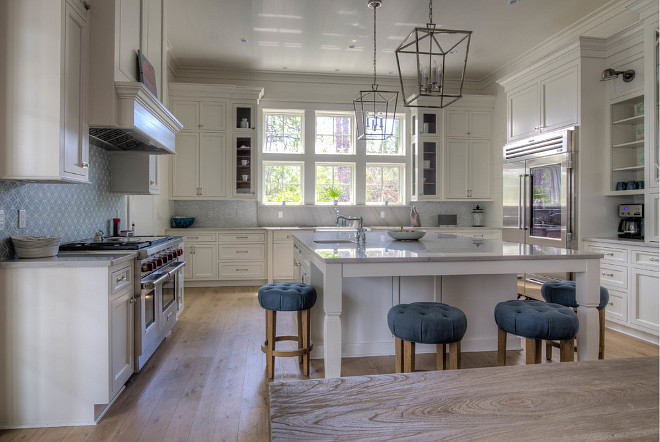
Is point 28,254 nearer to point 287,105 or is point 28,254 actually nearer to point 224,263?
point 224,263

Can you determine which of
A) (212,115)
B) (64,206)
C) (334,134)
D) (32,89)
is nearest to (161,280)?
(64,206)

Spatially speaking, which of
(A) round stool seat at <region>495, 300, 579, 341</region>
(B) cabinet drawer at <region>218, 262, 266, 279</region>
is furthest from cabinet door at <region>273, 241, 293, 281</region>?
(A) round stool seat at <region>495, 300, 579, 341</region>

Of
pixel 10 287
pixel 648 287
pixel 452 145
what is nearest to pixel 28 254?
pixel 10 287

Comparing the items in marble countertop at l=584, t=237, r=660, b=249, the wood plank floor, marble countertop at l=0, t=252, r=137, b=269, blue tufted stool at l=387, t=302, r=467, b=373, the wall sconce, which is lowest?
the wood plank floor

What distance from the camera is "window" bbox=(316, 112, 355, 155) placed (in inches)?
258

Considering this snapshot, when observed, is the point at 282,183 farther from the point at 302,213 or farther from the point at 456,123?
the point at 456,123

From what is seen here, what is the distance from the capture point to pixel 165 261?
10.4ft

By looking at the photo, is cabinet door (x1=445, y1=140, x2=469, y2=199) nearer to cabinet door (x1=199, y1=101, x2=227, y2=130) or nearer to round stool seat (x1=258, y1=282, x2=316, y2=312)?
cabinet door (x1=199, y1=101, x2=227, y2=130)

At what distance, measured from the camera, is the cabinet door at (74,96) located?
7.04 ft

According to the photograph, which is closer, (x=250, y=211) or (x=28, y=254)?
(x=28, y=254)

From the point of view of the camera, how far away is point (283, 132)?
6.47 m

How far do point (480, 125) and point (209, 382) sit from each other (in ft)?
18.3

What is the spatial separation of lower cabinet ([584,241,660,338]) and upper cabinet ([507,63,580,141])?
4.60ft

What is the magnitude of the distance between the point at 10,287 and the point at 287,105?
4.86 m
